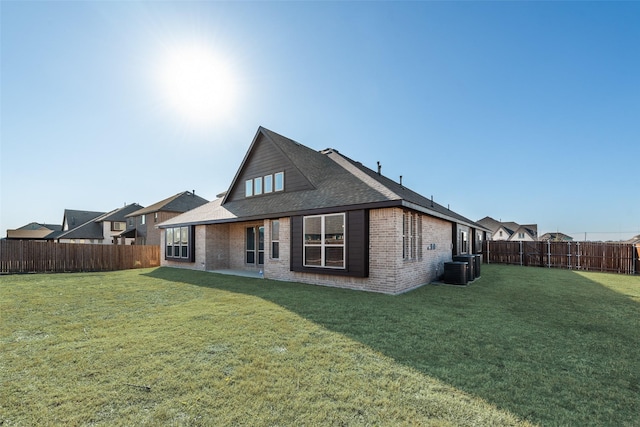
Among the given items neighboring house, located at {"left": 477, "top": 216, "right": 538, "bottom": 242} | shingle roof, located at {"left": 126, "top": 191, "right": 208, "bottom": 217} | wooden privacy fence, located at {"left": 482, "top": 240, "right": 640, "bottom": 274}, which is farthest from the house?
neighboring house, located at {"left": 477, "top": 216, "right": 538, "bottom": 242}

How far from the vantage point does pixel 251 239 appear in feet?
48.9

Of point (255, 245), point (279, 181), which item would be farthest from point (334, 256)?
point (255, 245)

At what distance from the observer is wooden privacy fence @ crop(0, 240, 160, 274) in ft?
48.3

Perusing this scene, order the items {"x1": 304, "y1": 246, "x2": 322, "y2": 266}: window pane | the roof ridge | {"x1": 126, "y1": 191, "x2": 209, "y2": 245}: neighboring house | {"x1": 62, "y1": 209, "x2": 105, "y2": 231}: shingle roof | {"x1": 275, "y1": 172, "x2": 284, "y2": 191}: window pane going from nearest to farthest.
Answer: the roof ridge
{"x1": 304, "y1": 246, "x2": 322, "y2": 266}: window pane
{"x1": 275, "y1": 172, "x2": 284, "y2": 191}: window pane
{"x1": 126, "y1": 191, "x2": 209, "y2": 245}: neighboring house
{"x1": 62, "y1": 209, "x2": 105, "y2": 231}: shingle roof

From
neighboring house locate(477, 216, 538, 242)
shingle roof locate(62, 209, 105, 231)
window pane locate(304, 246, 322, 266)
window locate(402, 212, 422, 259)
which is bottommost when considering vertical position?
neighboring house locate(477, 216, 538, 242)

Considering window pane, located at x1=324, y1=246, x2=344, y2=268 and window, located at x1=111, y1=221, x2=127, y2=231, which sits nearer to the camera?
window pane, located at x1=324, y1=246, x2=344, y2=268

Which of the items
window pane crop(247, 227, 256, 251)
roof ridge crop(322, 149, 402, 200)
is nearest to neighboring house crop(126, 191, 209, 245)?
window pane crop(247, 227, 256, 251)

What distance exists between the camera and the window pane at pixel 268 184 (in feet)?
45.1

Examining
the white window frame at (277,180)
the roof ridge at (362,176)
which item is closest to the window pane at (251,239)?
the white window frame at (277,180)

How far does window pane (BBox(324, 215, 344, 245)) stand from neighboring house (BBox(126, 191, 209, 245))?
2540 cm

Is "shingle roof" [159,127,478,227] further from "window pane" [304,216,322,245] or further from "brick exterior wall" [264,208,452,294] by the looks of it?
"brick exterior wall" [264,208,452,294]

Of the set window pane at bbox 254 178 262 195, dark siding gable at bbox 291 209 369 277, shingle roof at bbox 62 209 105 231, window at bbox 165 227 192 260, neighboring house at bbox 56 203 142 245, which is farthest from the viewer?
shingle roof at bbox 62 209 105 231

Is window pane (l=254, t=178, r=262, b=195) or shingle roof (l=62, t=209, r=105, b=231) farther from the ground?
window pane (l=254, t=178, r=262, b=195)

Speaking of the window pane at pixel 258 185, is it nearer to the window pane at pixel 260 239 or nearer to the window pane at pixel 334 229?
the window pane at pixel 260 239
